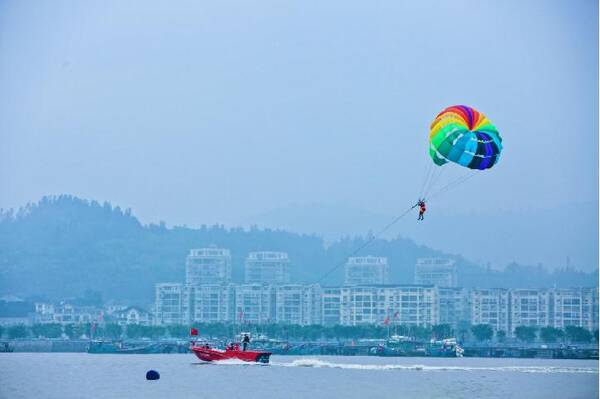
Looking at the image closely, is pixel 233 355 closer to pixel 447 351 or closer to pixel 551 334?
pixel 447 351

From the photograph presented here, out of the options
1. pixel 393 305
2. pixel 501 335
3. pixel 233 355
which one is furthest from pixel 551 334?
pixel 233 355

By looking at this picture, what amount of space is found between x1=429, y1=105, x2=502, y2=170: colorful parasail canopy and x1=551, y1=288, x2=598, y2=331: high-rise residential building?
446ft

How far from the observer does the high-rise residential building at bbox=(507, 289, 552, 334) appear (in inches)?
7628

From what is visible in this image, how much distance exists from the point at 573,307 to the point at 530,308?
20.7 feet

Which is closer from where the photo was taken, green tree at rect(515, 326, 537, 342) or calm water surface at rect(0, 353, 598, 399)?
calm water surface at rect(0, 353, 598, 399)

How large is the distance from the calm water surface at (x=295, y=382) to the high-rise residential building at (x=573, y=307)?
342 ft

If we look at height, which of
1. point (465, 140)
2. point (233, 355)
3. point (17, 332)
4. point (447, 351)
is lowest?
point (233, 355)

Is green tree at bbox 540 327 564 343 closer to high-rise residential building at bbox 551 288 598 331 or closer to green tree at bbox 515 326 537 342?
green tree at bbox 515 326 537 342

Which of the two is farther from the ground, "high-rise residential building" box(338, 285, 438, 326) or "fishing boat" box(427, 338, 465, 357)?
"high-rise residential building" box(338, 285, 438, 326)

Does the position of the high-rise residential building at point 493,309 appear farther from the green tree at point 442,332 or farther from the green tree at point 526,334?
the green tree at point 442,332

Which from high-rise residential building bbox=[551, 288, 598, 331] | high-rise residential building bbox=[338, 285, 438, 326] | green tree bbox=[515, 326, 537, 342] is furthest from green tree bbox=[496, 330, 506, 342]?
high-rise residential building bbox=[551, 288, 598, 331]

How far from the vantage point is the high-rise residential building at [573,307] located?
190m

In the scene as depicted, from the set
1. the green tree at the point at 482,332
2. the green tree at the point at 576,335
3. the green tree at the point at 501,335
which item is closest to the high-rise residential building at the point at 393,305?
the green tree at the point at 501,335

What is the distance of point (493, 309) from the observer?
7721 inches
